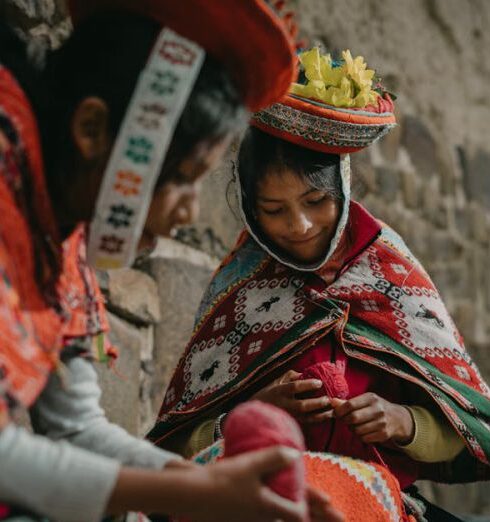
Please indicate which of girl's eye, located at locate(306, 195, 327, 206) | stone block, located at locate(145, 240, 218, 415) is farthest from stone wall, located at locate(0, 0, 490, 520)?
girl's eye, located at locate(306, 195, 327, 206)

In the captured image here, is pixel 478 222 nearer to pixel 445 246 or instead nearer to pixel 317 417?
pixel 445 246

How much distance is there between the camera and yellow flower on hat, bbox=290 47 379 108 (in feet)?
6.58

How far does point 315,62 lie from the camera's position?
2.07 metres

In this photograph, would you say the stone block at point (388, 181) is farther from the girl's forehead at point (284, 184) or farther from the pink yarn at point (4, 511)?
the pink yarn at point (4, 511)

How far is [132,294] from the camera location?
2.71 meters

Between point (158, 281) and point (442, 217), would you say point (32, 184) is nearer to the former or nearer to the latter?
point (158, 281)

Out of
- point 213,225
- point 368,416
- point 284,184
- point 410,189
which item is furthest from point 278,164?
point 410,189

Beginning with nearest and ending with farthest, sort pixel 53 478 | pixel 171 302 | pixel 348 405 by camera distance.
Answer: pixel 53 478 → pixel 348 405 → pixel 171 302

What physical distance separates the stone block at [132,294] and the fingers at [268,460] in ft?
4.83

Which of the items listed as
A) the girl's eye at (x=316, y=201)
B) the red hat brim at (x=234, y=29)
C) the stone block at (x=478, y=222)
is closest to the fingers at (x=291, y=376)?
the girl's eye at (x=316, y=201)

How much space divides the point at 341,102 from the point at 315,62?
124mm

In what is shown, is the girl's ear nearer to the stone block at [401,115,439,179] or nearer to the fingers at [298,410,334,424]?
the fingers at [298,410,334,424]

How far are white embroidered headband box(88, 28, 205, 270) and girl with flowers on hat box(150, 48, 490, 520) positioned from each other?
28.1 inches

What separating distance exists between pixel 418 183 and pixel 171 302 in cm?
173
